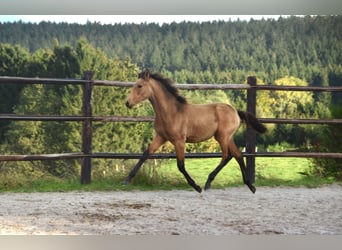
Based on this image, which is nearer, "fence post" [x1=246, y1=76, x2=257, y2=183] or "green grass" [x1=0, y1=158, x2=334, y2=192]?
"green grass" [x1=0, y1=158, x2=334, y2=192]

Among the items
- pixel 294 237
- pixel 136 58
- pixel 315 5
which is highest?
pixel 315 5

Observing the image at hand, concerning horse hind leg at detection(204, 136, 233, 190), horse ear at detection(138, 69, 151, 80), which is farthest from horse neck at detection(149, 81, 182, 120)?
horse hind leg at detection(204, 136, 233, 190)

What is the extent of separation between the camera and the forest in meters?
5.61

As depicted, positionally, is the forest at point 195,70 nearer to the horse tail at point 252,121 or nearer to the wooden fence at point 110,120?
the wooden fence at point 110,120

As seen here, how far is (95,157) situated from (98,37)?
138 cm

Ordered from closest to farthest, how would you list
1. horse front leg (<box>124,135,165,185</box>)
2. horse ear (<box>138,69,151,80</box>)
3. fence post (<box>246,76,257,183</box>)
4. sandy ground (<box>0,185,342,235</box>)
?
sandy ground (<box>0,185,342,235</box>)
horse ear (<box>138,69,151,80</box>)
horse front leg (<box>124,135,165,185</box>)
fence post (<box>246,76,257,183</box>)

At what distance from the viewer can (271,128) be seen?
567 cm

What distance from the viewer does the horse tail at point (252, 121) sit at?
5019mm

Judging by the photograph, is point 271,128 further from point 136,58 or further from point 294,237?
point 294,237

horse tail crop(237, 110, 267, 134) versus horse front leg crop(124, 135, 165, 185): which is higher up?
horse tail crop(237, 110, 267, 134)

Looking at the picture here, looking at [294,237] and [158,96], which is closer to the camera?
[294,237]

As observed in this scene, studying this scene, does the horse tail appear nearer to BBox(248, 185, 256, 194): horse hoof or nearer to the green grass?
the green grass

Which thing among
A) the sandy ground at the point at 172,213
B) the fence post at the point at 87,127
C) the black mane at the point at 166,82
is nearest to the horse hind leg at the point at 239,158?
the sandy ground at the point at 172,213

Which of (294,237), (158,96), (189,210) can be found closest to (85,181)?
(158,96)
